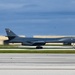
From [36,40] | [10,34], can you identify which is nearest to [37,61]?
[36,40]

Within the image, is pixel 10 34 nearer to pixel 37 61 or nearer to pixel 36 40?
pixel 36 40

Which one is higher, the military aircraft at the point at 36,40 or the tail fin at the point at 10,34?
the tail fin at the point at 10,34

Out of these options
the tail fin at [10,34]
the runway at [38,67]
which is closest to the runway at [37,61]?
the runway at [38,67]

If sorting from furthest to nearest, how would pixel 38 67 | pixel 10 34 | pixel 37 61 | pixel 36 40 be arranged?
pixel 10 34 < pixel 36 40 < pixel 37 61 < pixel 38 67

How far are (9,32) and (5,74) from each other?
249 feet

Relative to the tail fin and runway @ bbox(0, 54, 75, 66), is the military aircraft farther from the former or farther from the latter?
runway @ bbox(0, 54, 75, 66)

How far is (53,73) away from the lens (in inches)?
558

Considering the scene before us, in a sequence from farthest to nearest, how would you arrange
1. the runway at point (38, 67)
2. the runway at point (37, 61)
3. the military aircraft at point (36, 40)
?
the military aircraft at point (36, 40) → the runway at point (37, 61) → the runway at point (38, 67)

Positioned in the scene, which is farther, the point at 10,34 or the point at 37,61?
the point at 10,34

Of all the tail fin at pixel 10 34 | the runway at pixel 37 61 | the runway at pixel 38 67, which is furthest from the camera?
the tail fin at pixel 10 34

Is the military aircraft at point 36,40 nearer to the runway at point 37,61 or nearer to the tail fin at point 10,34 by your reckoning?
the tail fin at point 10,34

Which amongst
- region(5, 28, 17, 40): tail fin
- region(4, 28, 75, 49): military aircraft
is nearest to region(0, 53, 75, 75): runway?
region(4, 28, 75, 49): military aircraft

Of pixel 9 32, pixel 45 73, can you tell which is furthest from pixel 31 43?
pixel 45 73

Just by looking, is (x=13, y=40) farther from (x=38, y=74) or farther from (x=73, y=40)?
(x=38, y=74)
